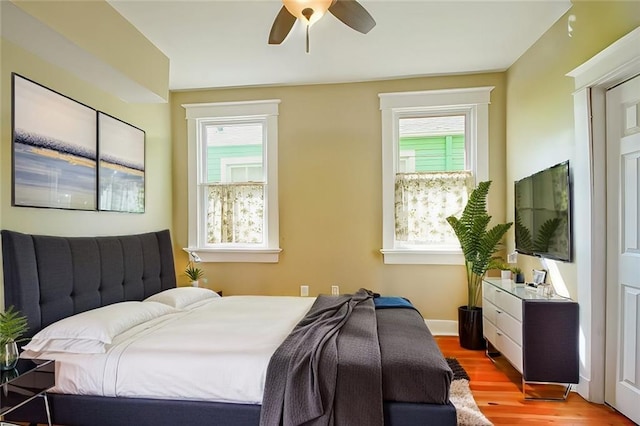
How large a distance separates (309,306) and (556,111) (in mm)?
2486

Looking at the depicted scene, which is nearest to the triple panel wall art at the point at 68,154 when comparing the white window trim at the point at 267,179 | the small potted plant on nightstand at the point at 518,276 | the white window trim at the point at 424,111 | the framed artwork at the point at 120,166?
the framed artwork at the point at 120,166

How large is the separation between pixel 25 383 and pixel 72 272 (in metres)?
0.89

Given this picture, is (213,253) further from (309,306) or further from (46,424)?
(46,424)

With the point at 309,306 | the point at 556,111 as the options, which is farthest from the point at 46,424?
the point at 556,111

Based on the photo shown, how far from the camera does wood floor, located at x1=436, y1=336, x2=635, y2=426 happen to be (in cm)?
225

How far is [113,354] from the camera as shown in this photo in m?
1.91

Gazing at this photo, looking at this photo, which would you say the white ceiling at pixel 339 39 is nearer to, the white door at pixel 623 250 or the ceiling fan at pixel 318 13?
the ceiling fan at pixel 318 13

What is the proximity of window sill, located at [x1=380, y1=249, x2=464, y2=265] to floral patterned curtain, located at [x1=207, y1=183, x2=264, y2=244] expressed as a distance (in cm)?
148

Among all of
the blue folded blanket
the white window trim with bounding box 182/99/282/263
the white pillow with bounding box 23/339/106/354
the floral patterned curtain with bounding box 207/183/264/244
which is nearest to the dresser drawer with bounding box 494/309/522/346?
the blue folded blanket

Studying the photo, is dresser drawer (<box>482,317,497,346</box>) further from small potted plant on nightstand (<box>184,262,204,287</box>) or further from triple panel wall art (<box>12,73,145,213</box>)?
triple panel wall art (<box>12,73,145,213</box>)

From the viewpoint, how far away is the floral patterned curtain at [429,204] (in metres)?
3.95

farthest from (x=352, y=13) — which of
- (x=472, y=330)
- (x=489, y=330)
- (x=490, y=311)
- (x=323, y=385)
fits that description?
(x=472, y=330)

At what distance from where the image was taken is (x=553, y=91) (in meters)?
2.94

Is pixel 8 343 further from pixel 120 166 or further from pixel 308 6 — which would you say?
pixel 308 6
